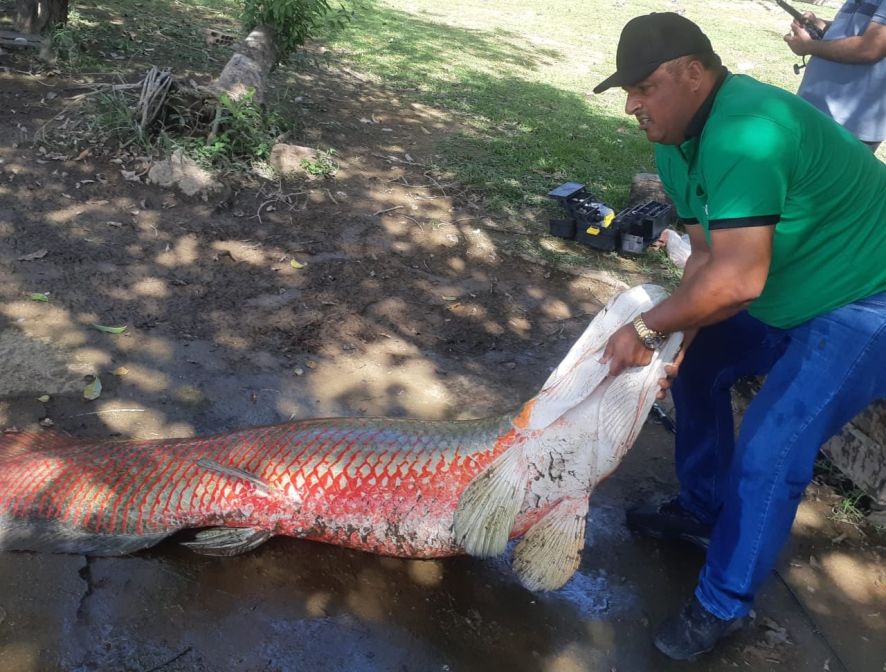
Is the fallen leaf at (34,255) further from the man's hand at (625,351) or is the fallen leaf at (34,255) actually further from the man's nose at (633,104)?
the man's nose at (633,104)

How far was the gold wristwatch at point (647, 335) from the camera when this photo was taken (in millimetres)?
2500

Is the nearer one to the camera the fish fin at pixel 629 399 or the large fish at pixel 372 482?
the fish fin at pixel 629 399

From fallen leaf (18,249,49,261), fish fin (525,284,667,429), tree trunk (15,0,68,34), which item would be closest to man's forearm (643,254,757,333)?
fish fin (525,284,667,429)

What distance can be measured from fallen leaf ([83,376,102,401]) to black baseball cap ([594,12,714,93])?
9.64 ft

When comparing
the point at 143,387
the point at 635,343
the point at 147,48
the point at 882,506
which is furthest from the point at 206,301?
the point at 147,48

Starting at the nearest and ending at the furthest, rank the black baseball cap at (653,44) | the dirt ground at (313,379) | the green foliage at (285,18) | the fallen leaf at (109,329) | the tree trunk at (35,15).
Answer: the black baseball cap at (653,44) → the dirt ground at (313,379) → the fallen leaf at (109,329) → the green foliage at (285,18) → the tree trunk at (35,15)

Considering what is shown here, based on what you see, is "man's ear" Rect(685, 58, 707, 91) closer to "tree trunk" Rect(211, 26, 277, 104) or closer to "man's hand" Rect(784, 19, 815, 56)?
"man's hand" Rect(784, 19, 815, 56)

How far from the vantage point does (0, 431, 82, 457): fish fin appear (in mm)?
3160

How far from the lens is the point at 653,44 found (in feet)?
7.39

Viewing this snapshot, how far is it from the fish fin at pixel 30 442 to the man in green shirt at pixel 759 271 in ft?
7.70

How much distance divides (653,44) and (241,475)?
2.13m

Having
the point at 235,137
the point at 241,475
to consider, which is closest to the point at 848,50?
the point at 241,475

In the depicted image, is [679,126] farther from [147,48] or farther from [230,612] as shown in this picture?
[147,48]

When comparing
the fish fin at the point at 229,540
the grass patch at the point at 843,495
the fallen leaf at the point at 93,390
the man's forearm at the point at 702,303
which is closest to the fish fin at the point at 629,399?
the man's forearm at the point at 702,303
